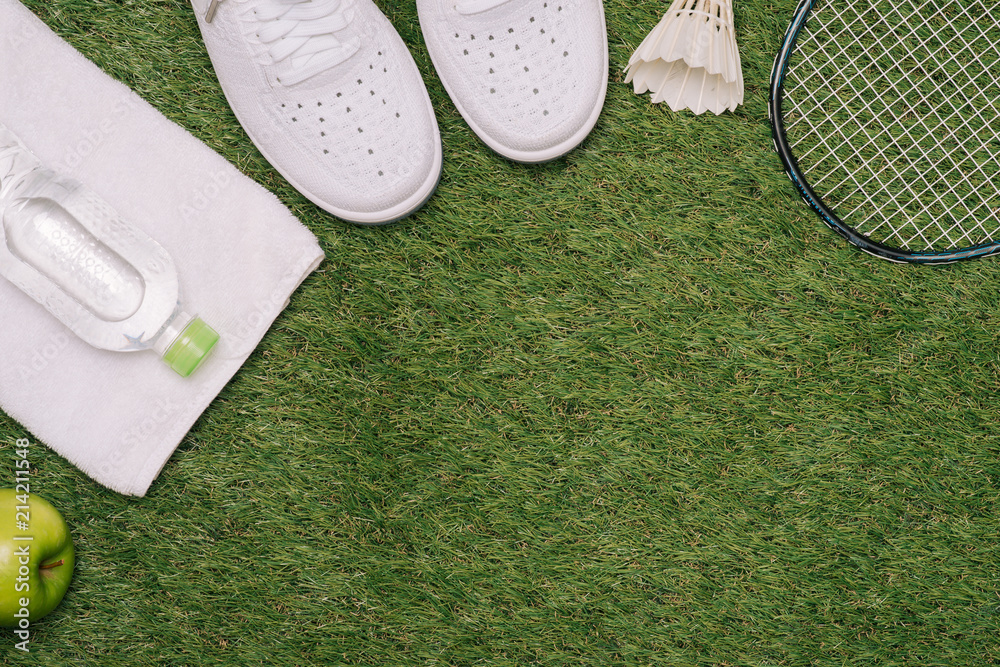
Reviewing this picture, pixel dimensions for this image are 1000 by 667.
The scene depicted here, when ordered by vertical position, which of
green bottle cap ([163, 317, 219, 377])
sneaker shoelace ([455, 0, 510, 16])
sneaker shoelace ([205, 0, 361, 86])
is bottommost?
green bottle cap ([163, 317, 219, 377])

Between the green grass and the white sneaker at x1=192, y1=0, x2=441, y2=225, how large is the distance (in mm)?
78

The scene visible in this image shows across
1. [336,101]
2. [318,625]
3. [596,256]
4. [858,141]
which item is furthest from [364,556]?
[858,141]

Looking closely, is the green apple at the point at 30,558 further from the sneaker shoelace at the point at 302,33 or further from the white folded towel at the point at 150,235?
the sneaker shoelace at the point at 302,33

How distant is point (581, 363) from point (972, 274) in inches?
32.6

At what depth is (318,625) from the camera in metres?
1.38

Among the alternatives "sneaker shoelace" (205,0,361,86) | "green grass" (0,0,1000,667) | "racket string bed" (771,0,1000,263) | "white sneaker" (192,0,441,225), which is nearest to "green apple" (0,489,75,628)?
"green grass" (0,0,1000,667)

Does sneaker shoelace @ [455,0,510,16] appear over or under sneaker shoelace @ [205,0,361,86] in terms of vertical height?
under

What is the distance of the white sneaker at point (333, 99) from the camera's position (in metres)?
1.22

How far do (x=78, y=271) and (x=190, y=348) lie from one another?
27 cm

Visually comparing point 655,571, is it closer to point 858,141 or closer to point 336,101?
point 858,141

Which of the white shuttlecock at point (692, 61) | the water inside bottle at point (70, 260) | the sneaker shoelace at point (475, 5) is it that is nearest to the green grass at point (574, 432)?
the white shuttlecock at point (692, 61)

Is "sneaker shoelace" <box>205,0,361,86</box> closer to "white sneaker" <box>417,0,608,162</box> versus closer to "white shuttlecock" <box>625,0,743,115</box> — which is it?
"white sneaker" <box>417,0,608,162</box>

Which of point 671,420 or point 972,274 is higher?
point 671,420

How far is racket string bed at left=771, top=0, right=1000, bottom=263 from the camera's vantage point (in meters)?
1.35
